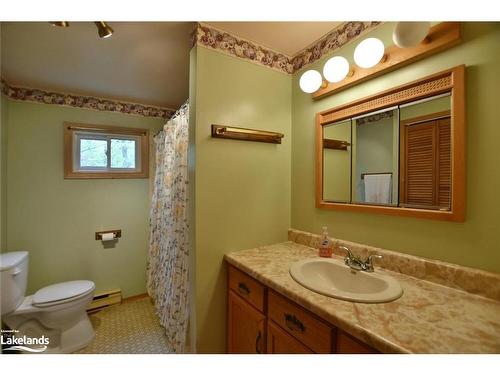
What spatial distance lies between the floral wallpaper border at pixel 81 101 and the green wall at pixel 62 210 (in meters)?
0.05

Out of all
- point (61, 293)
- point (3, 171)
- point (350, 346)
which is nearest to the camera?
point (350, 346)

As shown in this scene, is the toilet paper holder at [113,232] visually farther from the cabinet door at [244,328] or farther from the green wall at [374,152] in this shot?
the green wall at [374,152]

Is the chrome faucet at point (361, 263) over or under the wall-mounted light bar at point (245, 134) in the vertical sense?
under

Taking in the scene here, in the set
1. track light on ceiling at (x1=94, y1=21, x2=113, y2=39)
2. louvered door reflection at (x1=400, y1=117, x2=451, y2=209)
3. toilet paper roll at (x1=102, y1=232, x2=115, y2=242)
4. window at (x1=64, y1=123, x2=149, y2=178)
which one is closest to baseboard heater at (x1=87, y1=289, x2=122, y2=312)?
toilet paper roll at (x1=102, y1=232, x2=115, y2=242)

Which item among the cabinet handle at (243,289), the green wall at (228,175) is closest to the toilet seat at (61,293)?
the green wall at (228,175)

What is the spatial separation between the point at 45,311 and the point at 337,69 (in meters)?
2.55

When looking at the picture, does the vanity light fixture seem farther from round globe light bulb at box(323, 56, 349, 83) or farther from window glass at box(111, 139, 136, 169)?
window glass at box(111, 139, 136, 169)

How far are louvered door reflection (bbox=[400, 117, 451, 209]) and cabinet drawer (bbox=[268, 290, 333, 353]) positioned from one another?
69 cm

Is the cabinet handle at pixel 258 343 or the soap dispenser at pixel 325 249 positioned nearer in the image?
the cabinet handle at pixel 258 343

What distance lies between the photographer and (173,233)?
1651 millimetres

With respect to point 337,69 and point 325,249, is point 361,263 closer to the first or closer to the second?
point 325,249

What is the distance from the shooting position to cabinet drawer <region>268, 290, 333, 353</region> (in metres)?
0.75

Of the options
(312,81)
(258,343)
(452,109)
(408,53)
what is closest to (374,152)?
(452,109)

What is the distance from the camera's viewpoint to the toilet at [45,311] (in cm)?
155
